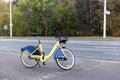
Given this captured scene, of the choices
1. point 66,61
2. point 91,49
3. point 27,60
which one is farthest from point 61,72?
point 91,49

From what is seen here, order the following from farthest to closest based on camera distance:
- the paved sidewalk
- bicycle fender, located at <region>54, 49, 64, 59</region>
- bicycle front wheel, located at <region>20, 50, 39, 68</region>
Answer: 1. bicycle front wheel, located at <region>20, 50, 39, 68</region>
2. bicycle fender, located at <region>54, 49, 64, 59</region>
3. the paved sidewalk

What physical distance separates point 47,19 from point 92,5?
25.3 feet

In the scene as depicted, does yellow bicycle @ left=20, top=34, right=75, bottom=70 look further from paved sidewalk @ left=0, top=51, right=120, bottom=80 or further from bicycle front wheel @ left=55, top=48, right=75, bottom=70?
paved sidewalk @ left=0, top=51, right=120, bottom=80

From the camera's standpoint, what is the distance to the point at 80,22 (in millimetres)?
55156

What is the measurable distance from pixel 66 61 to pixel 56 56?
0.34m

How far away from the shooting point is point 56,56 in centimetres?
984

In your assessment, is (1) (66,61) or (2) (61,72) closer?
(2) (61,72)

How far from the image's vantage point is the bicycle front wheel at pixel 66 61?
32.3ft

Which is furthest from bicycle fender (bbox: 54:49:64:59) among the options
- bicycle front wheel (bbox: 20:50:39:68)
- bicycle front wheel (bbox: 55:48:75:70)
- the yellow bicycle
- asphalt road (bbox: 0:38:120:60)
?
asphalt road (bbox: 0:38:120:60)

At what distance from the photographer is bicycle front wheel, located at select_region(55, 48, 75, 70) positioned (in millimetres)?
9852

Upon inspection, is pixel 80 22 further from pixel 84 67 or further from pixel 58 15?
pixel 84 67

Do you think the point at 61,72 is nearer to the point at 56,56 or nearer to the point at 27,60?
the point at 56,56

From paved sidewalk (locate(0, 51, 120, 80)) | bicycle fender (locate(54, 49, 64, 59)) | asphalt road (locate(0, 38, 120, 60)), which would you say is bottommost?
paved sidewalk (locate(0, 51, 120, 80))

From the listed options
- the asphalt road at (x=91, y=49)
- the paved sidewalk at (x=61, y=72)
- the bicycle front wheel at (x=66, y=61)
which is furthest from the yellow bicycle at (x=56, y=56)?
the asphalt road at (x=91, y=49)
